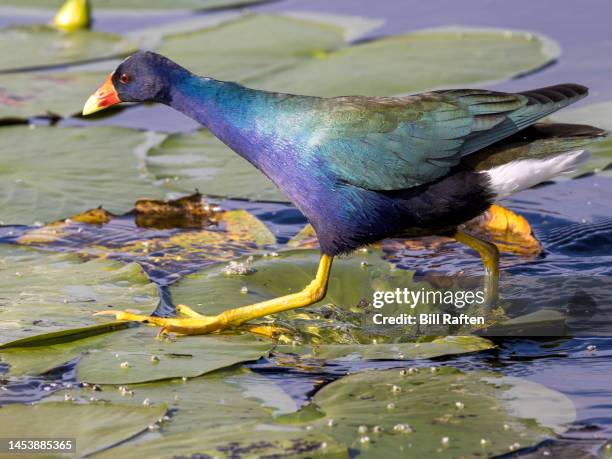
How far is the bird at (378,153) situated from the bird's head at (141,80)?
5 centimetres

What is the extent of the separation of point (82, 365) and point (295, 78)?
2.53 m

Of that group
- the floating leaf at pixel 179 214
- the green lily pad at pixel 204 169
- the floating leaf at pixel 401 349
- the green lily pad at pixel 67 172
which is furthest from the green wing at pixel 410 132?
the green lily pad at pixel 67 172

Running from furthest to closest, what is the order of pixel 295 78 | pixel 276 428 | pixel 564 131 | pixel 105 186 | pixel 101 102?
pixel 295 78 < pixel 105 186 < pixel 101 102 < pixel 564 131 < pixel 276 428

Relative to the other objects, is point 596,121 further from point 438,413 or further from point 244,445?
point 244,445

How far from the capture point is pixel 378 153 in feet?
10.4

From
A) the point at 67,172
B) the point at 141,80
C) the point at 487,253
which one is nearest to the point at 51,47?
the point at 67,172

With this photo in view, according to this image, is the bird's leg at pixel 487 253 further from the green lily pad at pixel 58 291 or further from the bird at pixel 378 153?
the green lily pad at pixel 58 291

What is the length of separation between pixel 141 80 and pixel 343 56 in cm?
209

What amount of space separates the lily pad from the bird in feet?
4.96

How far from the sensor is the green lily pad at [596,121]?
163 inches

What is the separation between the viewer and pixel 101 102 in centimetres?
357

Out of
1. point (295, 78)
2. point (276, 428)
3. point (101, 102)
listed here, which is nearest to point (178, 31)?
point (295, 78)

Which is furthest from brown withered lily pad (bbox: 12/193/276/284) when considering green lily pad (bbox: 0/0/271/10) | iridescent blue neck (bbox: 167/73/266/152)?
green lily pad (bbox: 0/0/271/10)

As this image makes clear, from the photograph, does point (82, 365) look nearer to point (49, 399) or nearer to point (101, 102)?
point (49, 399)
